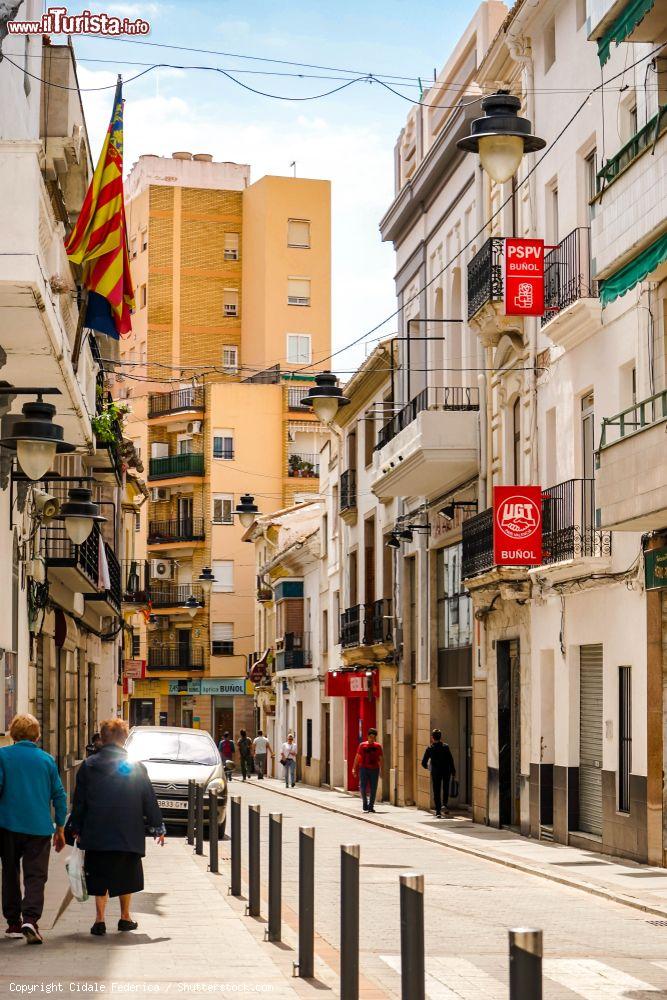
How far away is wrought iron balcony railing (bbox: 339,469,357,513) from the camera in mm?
46062

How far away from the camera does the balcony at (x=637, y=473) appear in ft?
59.4

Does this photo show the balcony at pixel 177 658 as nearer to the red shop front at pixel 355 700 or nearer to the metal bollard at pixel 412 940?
the red shop front at pixel 355 700

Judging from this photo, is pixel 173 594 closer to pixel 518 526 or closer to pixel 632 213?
pixel 518 526

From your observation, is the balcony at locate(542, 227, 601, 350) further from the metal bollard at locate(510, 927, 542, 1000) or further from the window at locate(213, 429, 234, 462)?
the window at locate(213, 429, 234, 462)

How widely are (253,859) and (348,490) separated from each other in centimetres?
3421

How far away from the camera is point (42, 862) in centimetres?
1148

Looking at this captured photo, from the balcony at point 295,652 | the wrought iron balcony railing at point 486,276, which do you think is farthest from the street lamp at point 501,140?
the balcony at point 295,652

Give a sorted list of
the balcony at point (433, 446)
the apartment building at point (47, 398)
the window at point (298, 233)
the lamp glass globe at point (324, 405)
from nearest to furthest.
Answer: the apartment building at point (47, 398)
the lamp glass globe at point (324, 405)
the balcony at point (433, 446)
the window at point (298, 233)

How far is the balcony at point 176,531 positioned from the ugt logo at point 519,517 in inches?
2023

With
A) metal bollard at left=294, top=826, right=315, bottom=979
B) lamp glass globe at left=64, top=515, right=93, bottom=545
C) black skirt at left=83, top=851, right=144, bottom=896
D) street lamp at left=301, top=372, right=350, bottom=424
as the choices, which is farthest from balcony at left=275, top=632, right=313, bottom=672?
metal bollard at left=294, top=826, right=315, bottom=979

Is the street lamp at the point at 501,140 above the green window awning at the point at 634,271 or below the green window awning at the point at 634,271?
above

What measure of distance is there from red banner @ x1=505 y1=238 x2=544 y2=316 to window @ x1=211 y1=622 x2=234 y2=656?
5233 centimetres

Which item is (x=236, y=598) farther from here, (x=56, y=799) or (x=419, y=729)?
(x=56, y=799)

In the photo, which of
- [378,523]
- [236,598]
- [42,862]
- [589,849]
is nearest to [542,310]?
[589,849]
